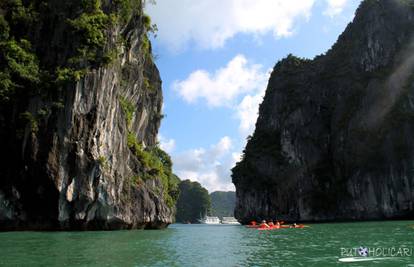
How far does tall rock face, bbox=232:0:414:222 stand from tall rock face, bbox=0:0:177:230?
44.9 m

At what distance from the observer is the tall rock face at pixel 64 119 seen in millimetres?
34281

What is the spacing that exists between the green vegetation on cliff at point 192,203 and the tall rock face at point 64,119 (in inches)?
4461

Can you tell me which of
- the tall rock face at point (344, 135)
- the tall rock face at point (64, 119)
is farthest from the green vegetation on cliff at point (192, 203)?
the tall rock face at point (64, 119)

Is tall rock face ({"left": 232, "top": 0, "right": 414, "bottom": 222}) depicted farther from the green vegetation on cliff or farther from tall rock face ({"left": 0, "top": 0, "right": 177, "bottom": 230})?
the green vegetation on cliff

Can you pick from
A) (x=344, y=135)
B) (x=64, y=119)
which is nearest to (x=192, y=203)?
(x=344, y=135)

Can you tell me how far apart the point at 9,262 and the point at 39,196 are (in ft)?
64.6

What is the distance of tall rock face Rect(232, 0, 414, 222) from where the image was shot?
70469mm

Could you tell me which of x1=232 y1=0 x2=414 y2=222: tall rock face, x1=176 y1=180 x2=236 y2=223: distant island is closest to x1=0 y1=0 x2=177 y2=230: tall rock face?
x1=232 y1=0 x2=414 y2=222: tall rock face

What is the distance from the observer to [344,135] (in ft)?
258

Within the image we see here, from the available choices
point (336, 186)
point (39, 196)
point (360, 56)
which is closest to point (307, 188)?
point (336, 186)

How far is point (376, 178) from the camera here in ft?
233

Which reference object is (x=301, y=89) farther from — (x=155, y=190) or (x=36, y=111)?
(x=36, y=111)

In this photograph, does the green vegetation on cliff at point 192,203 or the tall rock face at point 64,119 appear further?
the green vegetation on cliff at point 192,203

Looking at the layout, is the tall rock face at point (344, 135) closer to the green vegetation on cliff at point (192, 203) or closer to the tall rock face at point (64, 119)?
the tall rock face at point (64, 119)
